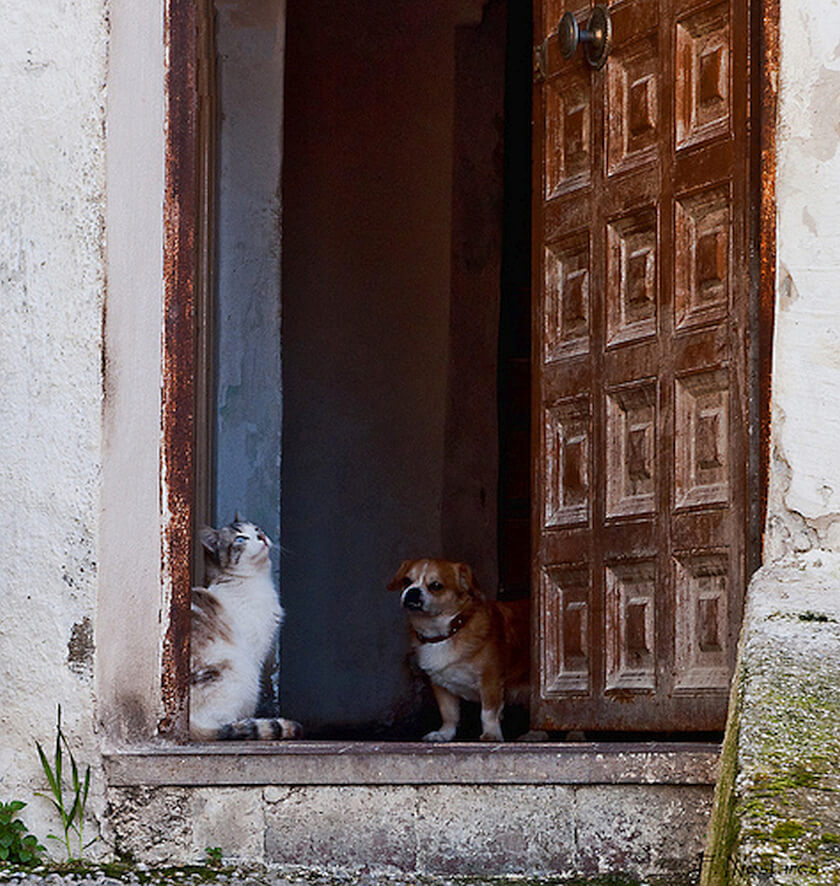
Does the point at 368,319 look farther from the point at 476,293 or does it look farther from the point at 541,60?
the point at 541,60

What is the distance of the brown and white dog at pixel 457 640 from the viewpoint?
17.3 ft

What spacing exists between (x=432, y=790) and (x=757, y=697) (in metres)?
1.03

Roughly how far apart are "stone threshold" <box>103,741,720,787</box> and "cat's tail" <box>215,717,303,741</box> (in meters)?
0.64

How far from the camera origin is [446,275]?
6.32m

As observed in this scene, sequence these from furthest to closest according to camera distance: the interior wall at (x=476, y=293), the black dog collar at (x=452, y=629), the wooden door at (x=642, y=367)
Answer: the interior wall at (x=476, y=293), the black dog collar at (x=452, y=629), the wooden door at (x=642, y=367)

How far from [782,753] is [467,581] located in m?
3.26

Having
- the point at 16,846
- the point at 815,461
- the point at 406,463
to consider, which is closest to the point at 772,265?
the point at 815,461

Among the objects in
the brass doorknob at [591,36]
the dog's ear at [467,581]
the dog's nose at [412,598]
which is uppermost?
the brass doorknob at [591,36]

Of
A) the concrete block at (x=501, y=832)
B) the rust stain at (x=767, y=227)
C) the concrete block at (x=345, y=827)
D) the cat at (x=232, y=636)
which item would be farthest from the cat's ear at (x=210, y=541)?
the rust stain at (x=767, y=227)

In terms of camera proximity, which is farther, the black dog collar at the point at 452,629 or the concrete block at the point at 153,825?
the black dog collar at the point at 452,629

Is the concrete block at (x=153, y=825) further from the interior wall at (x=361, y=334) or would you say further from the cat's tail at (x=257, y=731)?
the interior wall at (x=361, y=334)

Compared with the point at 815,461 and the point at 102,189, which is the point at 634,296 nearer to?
the point at 815,461

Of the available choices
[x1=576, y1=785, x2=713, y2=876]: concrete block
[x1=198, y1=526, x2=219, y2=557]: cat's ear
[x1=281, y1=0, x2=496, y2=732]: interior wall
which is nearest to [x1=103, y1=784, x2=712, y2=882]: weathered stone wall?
[x1=576, y1=785, x2=713, y2=876]: concrete block

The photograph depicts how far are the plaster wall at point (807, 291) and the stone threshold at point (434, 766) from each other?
0.53 m
